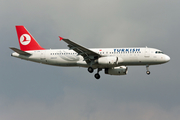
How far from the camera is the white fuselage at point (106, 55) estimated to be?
5841 cm

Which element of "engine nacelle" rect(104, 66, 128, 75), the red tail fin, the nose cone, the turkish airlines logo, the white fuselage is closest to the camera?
the white fuselage

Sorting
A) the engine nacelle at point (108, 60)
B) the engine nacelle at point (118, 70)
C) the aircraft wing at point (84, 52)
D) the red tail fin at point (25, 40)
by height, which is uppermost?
the red tail fin at point (25, 40)

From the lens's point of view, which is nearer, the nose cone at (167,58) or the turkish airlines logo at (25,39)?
the nose cone at (167,58)

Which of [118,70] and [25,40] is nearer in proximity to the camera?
[118,70]

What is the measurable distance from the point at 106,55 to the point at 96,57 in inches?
71.3

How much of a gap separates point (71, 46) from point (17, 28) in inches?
617

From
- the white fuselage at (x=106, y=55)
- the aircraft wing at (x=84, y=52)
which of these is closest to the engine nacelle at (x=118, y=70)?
the white fuselage at (x=106, y=55)

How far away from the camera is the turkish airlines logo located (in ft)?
214

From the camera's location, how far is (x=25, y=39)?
65625mm

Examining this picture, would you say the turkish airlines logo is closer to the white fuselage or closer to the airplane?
the airplane

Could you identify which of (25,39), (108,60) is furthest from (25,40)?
(108,60)

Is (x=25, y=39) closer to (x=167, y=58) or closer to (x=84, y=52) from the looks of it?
(x=84, y=52)

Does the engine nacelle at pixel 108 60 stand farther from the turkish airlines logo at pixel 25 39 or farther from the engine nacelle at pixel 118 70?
the turkish airlines logo at pixel 25 39

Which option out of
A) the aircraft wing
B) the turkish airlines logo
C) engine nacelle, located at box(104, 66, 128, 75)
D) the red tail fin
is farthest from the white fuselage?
engine nacelle, located at box(104, 66, 128, 75)
